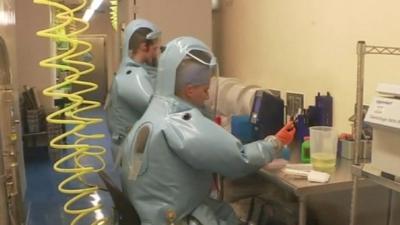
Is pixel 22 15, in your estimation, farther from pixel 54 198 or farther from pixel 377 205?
pixel 377 205

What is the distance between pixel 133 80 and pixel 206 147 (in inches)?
47.0

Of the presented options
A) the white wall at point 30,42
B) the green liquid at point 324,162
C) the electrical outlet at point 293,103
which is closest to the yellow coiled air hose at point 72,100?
the green liquid at point 324,162

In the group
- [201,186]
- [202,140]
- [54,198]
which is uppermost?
[202,140]

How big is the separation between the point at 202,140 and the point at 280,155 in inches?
25.9

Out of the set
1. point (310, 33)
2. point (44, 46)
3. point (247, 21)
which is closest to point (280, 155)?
point (310, 33)

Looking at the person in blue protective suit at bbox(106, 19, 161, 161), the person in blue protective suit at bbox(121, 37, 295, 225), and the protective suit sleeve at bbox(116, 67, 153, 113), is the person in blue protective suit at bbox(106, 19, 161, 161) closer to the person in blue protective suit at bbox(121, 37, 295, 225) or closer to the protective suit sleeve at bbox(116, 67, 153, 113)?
the protective suit sleeve at bbox(116, 67, 153, 113)

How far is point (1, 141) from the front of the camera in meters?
2.45

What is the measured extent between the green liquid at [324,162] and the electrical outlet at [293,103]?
0.78 m

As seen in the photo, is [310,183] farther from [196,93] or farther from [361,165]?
[196,93]

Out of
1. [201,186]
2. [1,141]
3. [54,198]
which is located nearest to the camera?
[201,186]

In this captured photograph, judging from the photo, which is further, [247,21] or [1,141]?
[247,21]

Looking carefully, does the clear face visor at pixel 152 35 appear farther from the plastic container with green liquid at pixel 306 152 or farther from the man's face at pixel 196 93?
the plastic container with green liquid at pixel 306 152

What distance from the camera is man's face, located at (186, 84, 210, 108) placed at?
1774mm

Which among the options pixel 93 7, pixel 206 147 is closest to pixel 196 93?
pixel 206 147
